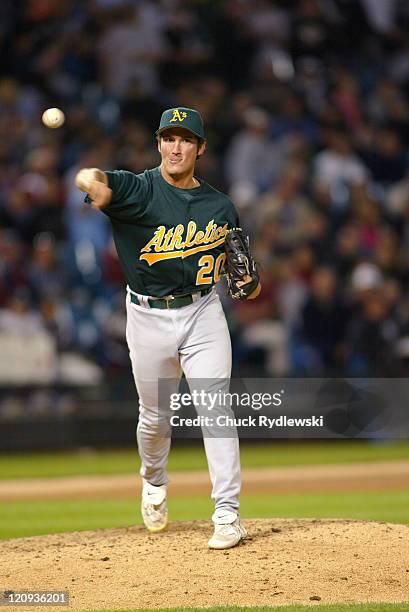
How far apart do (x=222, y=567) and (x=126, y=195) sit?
184 centimetres

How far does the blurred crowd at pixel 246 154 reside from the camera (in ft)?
40.0

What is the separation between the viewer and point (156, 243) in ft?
18.1


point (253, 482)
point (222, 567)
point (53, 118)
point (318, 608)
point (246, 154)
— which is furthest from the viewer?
point (246, 154)

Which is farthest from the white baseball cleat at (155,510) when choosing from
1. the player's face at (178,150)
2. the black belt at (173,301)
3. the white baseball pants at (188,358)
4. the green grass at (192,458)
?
the green grass at (192,458)

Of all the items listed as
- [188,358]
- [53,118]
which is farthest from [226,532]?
[53,118]

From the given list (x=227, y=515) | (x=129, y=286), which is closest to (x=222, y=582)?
(x=227, y=515)

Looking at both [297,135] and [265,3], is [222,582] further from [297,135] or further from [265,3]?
[265,3]

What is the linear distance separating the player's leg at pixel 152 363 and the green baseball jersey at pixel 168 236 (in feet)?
0.48

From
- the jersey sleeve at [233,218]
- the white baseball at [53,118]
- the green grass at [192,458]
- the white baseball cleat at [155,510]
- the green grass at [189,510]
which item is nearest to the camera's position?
the white baseball at [53,118]

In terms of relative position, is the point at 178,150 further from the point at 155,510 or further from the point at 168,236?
the point at 155,510

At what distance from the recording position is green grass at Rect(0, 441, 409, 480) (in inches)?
440

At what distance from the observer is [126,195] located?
5.35 meters

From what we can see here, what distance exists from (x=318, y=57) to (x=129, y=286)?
1077cm

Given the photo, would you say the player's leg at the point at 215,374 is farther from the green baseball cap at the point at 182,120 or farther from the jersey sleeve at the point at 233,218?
the green baseball cap at the point at 182,120
